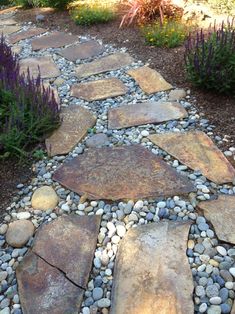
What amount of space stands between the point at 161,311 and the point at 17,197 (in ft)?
3.69

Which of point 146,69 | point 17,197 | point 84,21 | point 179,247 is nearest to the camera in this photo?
point 179,247

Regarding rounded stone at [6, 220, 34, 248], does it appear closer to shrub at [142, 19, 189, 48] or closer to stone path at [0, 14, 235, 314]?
stone path at [0, 14, 235, 314]

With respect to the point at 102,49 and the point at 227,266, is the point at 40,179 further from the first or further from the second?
the point at 102,49

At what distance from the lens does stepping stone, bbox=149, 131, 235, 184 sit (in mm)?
2143

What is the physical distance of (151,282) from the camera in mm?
1547

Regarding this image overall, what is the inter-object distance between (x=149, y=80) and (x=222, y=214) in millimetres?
1817

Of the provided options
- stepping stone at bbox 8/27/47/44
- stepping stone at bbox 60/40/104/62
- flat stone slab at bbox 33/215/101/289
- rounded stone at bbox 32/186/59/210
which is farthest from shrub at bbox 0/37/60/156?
stepping stone at bbox 8/27/47/44

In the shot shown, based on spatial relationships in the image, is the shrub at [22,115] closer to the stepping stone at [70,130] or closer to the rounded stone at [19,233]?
the stepping stone at [70,130]

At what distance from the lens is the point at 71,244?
1.78 metres

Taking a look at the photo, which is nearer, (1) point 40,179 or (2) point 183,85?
(1) point 40,179

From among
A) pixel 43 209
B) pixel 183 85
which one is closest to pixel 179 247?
pixel 43 209

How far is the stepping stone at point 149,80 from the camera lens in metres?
3.17

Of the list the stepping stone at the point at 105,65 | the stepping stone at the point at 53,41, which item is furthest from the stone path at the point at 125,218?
the stepping stone at the point at 53,41

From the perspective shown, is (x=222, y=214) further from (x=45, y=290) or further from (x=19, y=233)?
(x=19, y=233)
